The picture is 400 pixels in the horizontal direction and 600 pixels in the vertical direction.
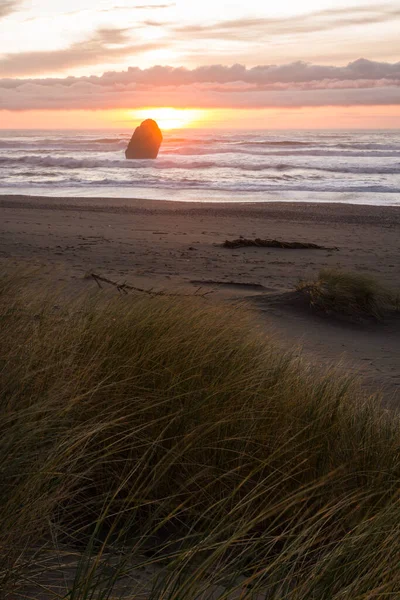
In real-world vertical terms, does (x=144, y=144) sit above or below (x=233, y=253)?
above

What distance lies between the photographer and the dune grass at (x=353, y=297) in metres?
7.21

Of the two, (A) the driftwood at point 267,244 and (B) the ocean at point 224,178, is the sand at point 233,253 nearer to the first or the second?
(A) the driftwood at point 267,244

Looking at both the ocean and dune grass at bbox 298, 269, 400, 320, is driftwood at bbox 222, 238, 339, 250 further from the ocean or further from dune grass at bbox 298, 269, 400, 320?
the ocean

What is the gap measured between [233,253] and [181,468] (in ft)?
26.8

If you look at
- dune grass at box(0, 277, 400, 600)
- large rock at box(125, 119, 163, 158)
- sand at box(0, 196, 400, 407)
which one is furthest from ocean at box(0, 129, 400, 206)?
dune grass at box(0, 277, 400, 600)

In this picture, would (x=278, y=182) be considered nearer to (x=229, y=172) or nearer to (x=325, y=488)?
(x=229, y=172)

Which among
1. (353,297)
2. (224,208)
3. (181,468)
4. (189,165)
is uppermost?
(181,468)

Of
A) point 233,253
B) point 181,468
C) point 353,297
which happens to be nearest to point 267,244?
point 233,253

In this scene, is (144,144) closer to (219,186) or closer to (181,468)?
(219,186)

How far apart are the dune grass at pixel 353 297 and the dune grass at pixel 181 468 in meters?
3.36

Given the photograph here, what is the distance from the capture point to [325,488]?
256 cm

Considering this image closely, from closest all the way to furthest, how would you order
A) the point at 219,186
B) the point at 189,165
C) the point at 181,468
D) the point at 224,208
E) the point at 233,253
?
the point at 181,468 → the point at 233,253 → the point at 224,208 → the point at 219,186 → the point at 189,165

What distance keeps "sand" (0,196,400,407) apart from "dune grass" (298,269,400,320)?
0.22m

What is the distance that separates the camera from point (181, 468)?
8.46ft
